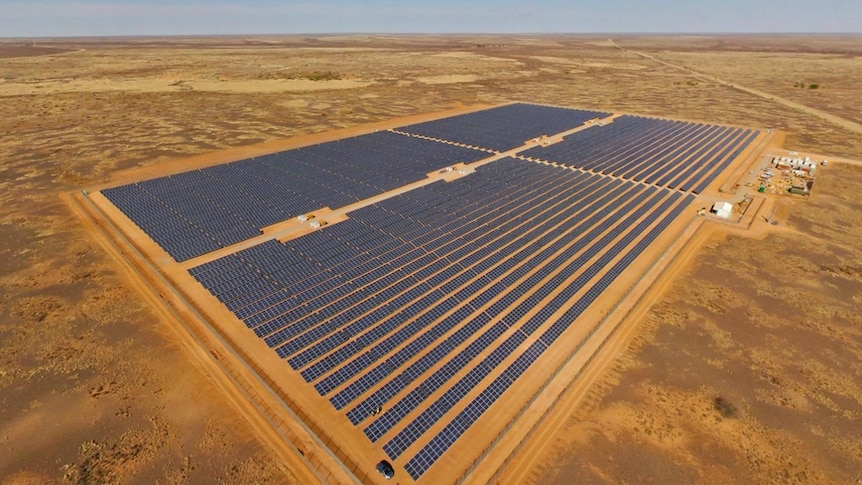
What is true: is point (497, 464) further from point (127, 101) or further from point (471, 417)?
point (127, 101)

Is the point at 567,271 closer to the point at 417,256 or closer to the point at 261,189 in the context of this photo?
the point at 417,256

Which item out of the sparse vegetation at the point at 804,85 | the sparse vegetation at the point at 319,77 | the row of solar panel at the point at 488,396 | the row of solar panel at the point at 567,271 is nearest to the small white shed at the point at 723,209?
the row of solar panel at the point at 567,271

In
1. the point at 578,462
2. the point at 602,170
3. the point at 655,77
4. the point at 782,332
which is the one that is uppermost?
the point at 655,77

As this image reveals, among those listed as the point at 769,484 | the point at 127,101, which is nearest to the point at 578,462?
the point at 769,484

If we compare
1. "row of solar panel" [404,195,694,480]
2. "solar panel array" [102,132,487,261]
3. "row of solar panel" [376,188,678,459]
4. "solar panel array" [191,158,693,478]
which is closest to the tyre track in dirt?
"row of solar panel" [376,188,678,459]

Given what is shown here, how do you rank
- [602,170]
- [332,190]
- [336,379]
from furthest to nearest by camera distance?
[602,170], [332,190], [336,379]

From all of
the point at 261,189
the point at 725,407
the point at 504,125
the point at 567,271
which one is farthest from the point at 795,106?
the point at 261,189

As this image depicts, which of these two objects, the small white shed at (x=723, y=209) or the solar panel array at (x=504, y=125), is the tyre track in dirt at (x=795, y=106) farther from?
the small white shed at (x=723, y=209)
